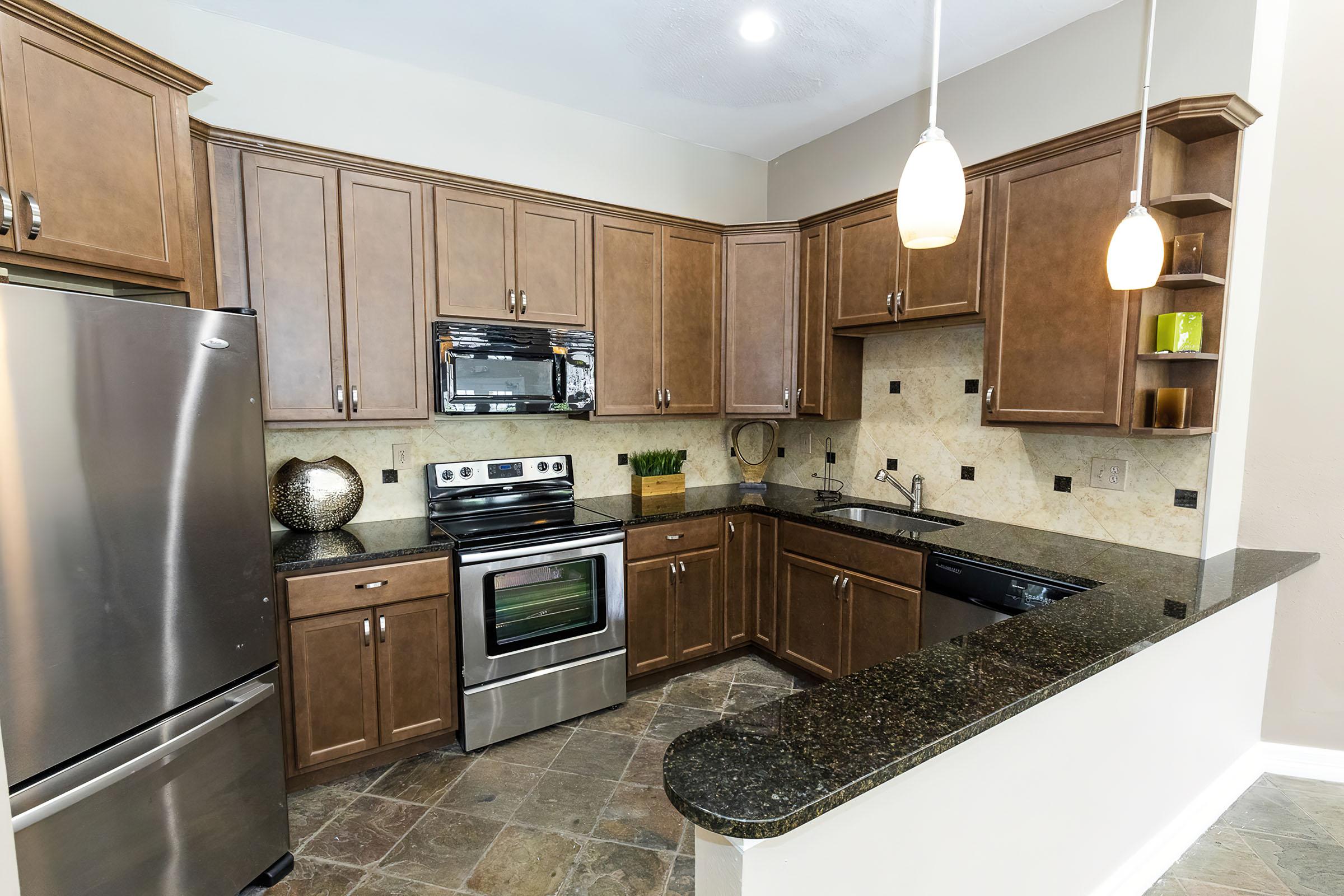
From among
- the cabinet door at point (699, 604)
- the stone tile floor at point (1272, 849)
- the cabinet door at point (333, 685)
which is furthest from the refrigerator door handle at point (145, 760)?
the stone tile floor at point (1272, 849)

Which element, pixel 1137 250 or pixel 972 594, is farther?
pixel 972 594

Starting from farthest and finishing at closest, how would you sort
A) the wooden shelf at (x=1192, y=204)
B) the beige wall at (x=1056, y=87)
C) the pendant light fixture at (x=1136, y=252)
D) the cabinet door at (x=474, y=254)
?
1. the cabinet door at (x=474, y=254)
2. the beige wall at (x=1056, y=87)
3. the wooden shelf at (x=1192, y=204)
4. the pendant light fixture at (x=1136, y=252)

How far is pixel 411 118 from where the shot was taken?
2.81 m

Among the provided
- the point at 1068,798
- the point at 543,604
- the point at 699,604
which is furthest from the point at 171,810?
the point at 1068,798

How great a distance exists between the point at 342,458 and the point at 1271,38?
3935 millimetres

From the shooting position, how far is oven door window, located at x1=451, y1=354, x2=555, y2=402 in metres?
2.72

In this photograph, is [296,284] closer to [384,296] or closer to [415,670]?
[384,296]

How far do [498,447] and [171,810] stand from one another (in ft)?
6.17

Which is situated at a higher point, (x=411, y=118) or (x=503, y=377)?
(x=411, y=118)

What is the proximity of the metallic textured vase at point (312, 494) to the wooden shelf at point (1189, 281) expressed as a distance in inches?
125

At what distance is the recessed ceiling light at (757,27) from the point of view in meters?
2.38

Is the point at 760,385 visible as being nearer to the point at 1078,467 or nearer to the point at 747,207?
the point at 747,207

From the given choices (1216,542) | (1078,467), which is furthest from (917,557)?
(1216,542)

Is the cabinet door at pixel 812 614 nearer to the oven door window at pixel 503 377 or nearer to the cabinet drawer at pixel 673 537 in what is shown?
the cabinet drawer at pixel 673 537
